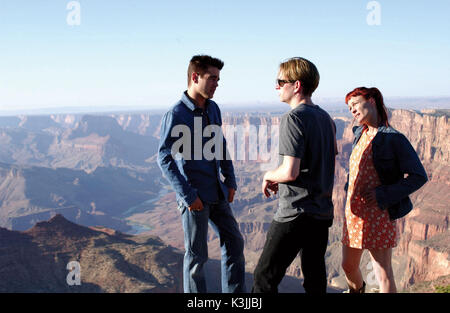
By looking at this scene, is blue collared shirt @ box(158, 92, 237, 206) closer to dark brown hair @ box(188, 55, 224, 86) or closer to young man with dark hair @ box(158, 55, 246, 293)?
young man with dark hair @ box(158, 55, 246, 293)

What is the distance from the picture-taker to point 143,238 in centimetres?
6856

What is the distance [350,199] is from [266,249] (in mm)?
1328

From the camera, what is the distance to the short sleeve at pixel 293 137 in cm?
338

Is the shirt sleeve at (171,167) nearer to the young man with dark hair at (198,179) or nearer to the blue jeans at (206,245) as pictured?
the young man with dark hair at (198,179)

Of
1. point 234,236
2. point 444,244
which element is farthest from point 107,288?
point 444,244

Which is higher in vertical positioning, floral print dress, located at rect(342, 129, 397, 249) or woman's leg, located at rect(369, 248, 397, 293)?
floral print dress, located at rect(342, 129, 397, 249)

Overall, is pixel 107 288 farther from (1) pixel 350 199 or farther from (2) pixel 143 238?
(1) pixel 350 199

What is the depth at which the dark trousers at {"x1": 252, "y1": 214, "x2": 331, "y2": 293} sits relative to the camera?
3562mm

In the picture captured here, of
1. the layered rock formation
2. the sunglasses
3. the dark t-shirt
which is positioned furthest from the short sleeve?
the layered rock formation

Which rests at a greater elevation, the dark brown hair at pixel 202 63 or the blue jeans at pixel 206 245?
the dark brown hair at pixel 202 63

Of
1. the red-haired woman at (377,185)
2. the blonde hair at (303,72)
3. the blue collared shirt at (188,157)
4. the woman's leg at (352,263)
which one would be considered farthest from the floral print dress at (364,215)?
the blue collared shirt at (188,157)

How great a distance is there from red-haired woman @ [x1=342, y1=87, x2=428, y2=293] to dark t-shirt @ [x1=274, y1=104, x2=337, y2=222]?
720 millimetres


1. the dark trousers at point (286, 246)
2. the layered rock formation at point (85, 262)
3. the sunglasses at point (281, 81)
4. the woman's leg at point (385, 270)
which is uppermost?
the sunglasses at point (281, 81)

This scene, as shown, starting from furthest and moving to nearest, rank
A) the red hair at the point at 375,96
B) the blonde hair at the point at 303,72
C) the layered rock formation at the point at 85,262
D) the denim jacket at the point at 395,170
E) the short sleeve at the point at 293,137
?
1. the layered rock formation at the point at 85,262
2. the red hair at the point at 375,96
3. the denim jacket at the point at 395,170
4. the blonde hair at the point at 303,72
5. the short sleeve at the point at 293,137
